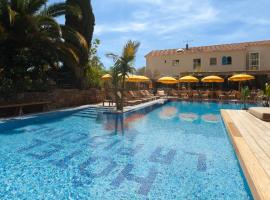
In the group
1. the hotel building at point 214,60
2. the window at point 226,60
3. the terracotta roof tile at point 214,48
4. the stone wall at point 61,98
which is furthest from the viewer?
the window at point 226,60

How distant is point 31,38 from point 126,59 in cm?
568

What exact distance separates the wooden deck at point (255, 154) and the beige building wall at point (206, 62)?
94.3 feet

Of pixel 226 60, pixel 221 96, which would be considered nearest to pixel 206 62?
pixel 226 60

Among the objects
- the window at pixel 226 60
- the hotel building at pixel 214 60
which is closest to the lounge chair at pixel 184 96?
the hotel building at pixel 214 60

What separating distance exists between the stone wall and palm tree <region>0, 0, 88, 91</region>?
38.0 inches

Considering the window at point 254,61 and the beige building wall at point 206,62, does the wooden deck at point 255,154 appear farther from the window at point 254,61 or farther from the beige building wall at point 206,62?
the beige building wall at point 206,62

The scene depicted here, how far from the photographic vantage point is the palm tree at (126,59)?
1688cm

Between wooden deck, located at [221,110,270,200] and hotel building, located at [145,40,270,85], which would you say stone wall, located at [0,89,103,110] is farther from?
hotel building, located at [145,40,270,85]

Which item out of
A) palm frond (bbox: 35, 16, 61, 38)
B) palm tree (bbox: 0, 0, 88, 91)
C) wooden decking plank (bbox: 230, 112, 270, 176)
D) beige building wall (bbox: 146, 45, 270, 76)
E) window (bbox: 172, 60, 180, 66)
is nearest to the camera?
wooden decking plank (bbox: 230, 112, 270, 176)

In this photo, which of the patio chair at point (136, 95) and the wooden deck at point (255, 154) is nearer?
the wooden deck at point (255, 154)

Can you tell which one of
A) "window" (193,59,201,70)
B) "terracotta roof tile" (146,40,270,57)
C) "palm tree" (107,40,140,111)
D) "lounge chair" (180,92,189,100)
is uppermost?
"terracotta roof tile" (146,40,270,57)

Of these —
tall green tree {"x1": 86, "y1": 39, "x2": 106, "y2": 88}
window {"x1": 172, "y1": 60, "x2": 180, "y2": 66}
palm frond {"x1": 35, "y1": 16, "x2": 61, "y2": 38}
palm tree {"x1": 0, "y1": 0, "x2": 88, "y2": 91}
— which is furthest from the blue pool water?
window {"x1": 172, "y1": 60, "x2": 180, "y2": 66}

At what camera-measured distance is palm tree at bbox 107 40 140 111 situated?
664 inches

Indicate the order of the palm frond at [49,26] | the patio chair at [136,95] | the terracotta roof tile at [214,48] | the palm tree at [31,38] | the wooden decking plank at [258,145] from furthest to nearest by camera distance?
the terracotta roof tile at [214,48] → the patio chair at [136,95] → the palm frond at [49,26] → the palm tree at [31,38] → the wooden decking plank at [258,145]
